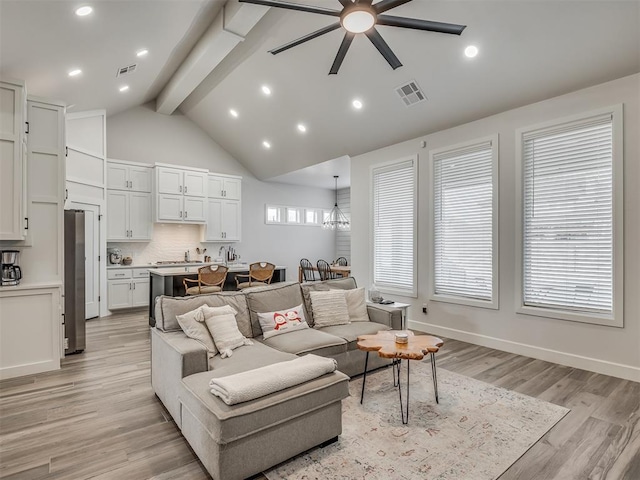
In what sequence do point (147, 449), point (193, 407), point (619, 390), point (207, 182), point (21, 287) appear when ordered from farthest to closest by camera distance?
1. point (207, 182)
2. point (21, 287)
3. point (619, 390)
4. point (147, 449)
5. point (193, 407)

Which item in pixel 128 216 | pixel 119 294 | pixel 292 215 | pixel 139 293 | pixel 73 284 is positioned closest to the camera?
pixel 73 284

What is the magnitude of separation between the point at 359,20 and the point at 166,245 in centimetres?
644

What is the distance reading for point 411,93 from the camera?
15.7ft

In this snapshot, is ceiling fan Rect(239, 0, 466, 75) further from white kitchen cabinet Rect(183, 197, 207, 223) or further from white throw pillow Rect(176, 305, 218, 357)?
white kitchen cabinet Rect(183, 197, 207, 223)

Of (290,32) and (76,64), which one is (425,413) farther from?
(76,64)

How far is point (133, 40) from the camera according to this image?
13.8 feet

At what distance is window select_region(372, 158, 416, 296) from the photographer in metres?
5.66

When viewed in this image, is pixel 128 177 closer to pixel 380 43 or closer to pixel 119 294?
pixel 119 294

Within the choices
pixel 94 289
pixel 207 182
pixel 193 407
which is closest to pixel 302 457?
pixel 193 407

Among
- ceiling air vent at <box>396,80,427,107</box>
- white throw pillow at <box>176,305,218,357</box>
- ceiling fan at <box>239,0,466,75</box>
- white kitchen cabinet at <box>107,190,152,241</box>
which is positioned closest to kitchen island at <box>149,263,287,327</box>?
white kitchen cabinet at <box>107,190,152,241</box>

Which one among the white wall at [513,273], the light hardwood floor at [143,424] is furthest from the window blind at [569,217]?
the light hardwood floor at [143,424]

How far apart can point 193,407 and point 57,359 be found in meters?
2.62

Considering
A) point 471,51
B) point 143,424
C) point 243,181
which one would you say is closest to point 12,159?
point 143,424

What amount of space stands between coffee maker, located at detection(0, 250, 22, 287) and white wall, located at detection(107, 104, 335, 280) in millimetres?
3577
